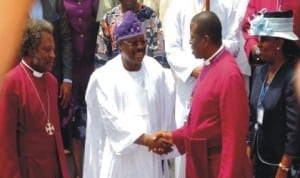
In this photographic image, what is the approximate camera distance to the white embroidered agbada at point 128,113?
444cm

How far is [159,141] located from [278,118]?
0.93 m

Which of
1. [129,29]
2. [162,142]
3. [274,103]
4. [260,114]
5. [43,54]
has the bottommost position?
[162,142]

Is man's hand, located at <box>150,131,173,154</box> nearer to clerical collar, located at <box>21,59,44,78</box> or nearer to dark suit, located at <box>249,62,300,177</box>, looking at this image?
dark suit, located at <box>249,62,300,177</box>

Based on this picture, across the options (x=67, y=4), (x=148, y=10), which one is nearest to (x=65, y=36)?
(x=67, y=4)

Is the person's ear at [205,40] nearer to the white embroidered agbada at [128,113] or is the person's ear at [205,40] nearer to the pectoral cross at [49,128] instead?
the white embroidered agbada at [128,113]

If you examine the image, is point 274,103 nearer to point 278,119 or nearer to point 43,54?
point 278,119

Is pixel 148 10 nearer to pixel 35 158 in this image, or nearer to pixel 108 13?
pixel 108 13

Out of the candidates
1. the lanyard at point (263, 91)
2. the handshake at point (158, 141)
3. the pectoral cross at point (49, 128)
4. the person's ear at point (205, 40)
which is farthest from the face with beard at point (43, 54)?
the lanyard at point (263, 91)

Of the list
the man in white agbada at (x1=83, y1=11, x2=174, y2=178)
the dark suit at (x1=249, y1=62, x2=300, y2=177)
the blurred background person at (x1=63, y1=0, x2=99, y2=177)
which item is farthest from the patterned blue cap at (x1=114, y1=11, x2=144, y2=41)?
the blurred background person at (x1=63, y1=0, x2=99, y2=177)

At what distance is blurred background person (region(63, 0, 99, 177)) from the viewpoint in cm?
567

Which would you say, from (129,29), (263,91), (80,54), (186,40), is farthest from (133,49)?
(80,54)

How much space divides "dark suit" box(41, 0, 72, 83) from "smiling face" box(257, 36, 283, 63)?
226 cm

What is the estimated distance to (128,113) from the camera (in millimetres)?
4469

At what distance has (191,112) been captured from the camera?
13.2 ft
